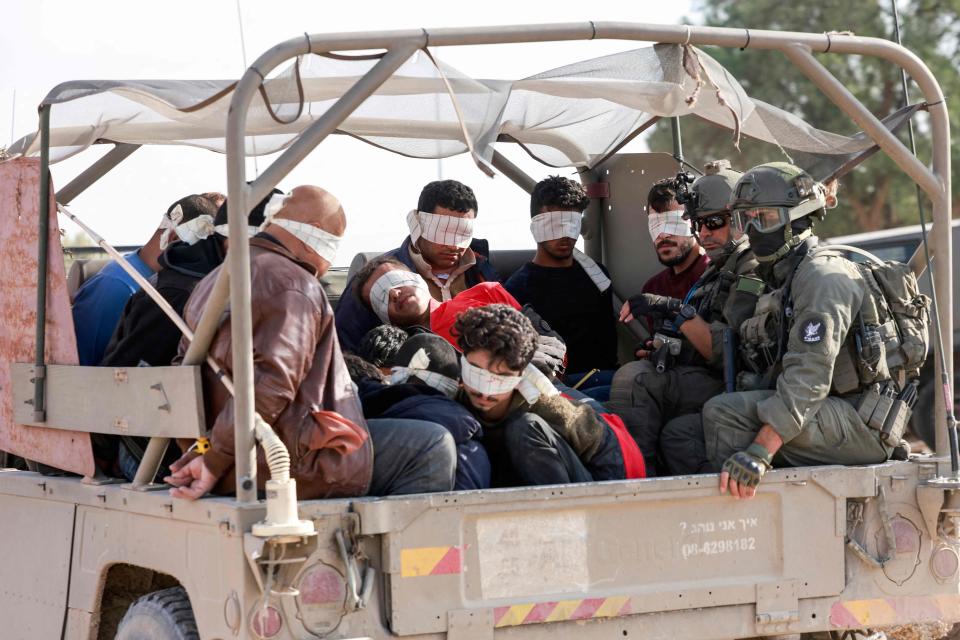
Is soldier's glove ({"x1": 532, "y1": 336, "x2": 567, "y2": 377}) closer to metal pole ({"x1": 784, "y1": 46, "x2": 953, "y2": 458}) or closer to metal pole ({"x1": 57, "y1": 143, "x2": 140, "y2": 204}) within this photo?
metal pole ({"x1": 784, "y1": 46, "x2": 953, "y2": 458})

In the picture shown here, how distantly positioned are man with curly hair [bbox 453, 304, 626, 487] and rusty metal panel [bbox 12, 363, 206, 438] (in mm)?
976

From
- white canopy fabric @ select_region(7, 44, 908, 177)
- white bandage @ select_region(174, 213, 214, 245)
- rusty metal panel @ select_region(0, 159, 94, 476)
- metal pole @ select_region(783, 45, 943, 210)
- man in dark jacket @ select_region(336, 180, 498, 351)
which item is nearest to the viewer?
white canopy fabric @ select_region(7, 44, 908, 177)

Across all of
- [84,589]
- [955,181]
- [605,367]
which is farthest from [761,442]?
[955,181]

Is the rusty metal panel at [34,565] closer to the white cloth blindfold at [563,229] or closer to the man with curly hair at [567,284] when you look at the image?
the man with curly hair at [567,284]

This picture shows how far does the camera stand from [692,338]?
582 cm

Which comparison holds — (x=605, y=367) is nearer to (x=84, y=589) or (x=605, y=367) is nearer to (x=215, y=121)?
(x=215, y=121)

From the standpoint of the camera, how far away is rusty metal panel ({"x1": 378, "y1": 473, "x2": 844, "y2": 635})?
444 centimetres

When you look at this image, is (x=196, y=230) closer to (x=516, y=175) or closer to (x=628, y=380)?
(x=628, y=380)

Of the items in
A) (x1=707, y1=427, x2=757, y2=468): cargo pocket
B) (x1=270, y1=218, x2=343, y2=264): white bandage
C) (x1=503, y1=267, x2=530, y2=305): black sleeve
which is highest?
(x1=270, y1=218, x2=343, y2=264): white bandage

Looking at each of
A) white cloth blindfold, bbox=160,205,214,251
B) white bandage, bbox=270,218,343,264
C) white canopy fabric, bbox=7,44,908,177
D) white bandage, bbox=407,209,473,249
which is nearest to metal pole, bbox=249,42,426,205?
white canopy fabric, bbox=7,44,908,177

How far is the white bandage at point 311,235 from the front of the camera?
4.70 m

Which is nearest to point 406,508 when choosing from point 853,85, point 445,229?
point 445,229

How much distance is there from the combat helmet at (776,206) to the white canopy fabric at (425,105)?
0.15 m

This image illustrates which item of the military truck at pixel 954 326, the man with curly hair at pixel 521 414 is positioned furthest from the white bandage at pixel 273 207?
the military truck at pixel 954 326
